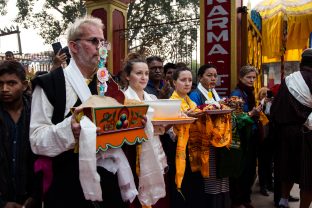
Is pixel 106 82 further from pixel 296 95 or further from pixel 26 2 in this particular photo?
pixel 26 2

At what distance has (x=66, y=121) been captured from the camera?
4.68ft

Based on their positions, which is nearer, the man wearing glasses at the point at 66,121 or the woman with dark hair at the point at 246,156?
the man wearing glasses at the point at 66,121

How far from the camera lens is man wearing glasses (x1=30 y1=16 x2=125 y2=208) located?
4.81 ft

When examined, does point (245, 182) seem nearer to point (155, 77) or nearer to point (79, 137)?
point (155, 77)

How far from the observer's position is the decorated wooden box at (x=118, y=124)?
1422mm

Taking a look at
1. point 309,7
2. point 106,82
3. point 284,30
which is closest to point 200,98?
point 106,82

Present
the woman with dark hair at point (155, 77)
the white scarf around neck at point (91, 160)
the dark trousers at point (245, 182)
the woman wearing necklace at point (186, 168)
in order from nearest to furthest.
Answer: the white scarf around neck at point (91, 160) → the woman wearing necklace at point (186, 168) → the woman with dark hair at point (155, 77) → the dark trousers at point (245, 182)

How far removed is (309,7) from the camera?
5.98m

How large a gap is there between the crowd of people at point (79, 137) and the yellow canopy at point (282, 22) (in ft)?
8.91

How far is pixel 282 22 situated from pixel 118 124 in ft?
17.5

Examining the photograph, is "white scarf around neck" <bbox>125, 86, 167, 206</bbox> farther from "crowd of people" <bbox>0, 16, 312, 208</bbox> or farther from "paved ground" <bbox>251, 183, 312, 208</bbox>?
"paved ground" <bbox>251, 183, 312, 208</bbox>

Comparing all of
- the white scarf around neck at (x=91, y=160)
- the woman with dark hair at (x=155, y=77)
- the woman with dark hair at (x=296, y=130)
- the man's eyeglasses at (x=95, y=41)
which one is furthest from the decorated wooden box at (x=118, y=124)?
the woman with dark hair at (x=296, y=130)

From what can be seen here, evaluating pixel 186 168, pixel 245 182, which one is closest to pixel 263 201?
pixel 245 182

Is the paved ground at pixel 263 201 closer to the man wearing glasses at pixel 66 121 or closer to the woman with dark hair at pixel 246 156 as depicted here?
the woman with dark hair at pixel 246 156
